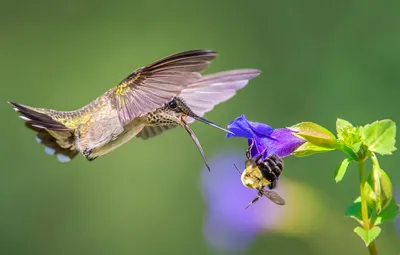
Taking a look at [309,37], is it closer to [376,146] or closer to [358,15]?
[358,15]

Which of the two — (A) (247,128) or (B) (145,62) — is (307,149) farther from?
(B) (145,62)

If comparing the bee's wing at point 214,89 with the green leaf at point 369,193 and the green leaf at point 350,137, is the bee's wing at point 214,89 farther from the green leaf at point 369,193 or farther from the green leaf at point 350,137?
the green leaf at point 369,193

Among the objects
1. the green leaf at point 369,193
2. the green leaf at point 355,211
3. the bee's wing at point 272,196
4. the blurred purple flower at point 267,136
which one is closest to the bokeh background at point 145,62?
the bee's wing at point 272,196

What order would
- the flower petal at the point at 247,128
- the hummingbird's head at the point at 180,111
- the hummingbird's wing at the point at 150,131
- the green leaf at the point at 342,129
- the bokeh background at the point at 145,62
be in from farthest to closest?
the bokeh background at the point at 145,62
the hummingbird's wing at the point at 150,131
the hummingbird's head at the point at 180,111
the flower petal at the point at 247,128
the green leaf at the point at 342,129

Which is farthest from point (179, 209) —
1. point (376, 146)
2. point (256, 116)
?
point (376, 146)

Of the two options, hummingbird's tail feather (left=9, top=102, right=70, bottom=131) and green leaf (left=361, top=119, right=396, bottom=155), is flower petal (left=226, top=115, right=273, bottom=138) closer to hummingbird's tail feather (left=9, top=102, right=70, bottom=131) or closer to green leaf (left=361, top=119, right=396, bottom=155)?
green leaf (left=361, top=119, right=396, bottom=155)

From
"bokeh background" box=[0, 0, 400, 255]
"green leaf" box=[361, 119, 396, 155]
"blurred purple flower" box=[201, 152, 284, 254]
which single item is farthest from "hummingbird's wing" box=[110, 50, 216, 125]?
"bokeh background" box=[0, 0, 400, 255]
